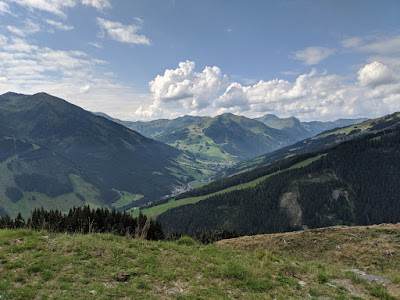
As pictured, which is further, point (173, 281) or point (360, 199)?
point (360, 199)

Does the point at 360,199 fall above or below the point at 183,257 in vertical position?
below

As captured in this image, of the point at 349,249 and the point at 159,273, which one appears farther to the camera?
the point at 349,249

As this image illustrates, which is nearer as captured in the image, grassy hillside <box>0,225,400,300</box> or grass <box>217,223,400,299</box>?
grassy hillside <box>0,225,400,300</box>

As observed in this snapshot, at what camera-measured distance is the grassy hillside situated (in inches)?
435

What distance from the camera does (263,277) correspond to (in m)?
13.6

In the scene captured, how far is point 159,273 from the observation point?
13.1m

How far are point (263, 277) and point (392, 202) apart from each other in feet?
755

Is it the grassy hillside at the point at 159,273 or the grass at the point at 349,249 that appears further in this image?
the grass at the point at 349,249

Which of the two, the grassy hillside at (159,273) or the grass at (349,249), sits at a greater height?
the grassy hillside at (159,273)

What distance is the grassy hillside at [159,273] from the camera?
1105 centimetres

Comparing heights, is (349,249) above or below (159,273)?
below

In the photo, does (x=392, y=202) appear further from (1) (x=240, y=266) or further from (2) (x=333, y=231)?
(1) (x=240, y=266)

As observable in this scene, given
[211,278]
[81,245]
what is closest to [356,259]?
[211,278]

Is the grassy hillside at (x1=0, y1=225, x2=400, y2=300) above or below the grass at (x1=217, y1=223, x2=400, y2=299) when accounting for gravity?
above
